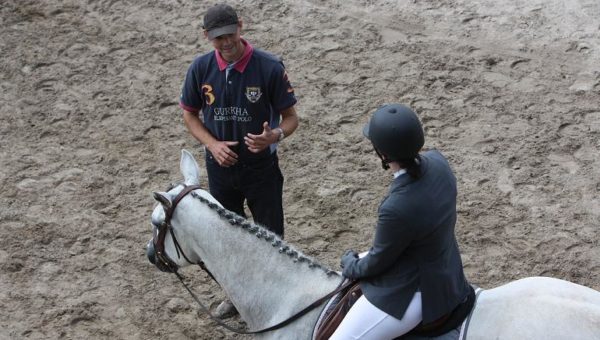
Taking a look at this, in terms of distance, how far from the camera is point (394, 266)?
4320 mm

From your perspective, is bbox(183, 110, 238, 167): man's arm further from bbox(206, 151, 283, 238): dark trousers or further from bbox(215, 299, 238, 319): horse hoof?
bbox(215, 299, 238, 319): horse hoof

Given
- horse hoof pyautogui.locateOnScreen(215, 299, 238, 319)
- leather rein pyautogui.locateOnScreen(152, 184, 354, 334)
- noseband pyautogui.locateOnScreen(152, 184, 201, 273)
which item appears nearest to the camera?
leather rein pyautogui.locateOnScreen(152, 184, 354, 334)

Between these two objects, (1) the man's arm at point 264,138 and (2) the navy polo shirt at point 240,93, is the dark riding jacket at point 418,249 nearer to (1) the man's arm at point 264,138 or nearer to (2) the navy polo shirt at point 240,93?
(1) the man's arm at point 264,138

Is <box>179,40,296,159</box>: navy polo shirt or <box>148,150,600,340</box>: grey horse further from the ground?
<box>179,40,296,159</box>: navy polo shirt

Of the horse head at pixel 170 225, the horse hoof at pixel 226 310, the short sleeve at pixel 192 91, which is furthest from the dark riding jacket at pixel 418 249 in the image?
the horse hoof at pixel 226 310

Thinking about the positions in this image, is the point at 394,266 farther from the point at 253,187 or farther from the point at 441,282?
the point at 253,187

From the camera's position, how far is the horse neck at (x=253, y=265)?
15.8 feet

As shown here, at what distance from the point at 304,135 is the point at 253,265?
4306mm

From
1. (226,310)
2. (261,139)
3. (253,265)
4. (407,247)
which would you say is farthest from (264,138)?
(226,310)

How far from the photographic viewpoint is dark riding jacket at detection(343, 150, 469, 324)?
13.4 feet

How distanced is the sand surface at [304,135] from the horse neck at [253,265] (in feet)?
6.11

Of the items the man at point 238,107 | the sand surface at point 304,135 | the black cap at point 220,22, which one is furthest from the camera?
the sand surface at point 304,135

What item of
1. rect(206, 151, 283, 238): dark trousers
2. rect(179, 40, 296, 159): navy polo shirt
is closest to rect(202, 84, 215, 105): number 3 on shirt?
rect(179, 40, 296, 159): navy polo shirt

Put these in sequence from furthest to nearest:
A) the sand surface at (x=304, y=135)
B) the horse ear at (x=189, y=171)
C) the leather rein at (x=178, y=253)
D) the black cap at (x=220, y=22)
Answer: the sand surface at (x=304, y=135) → the black cap at (x=220, y=22) → the horse ear at (x=189, y=171) → the leather rein at (x=178, y=253)
